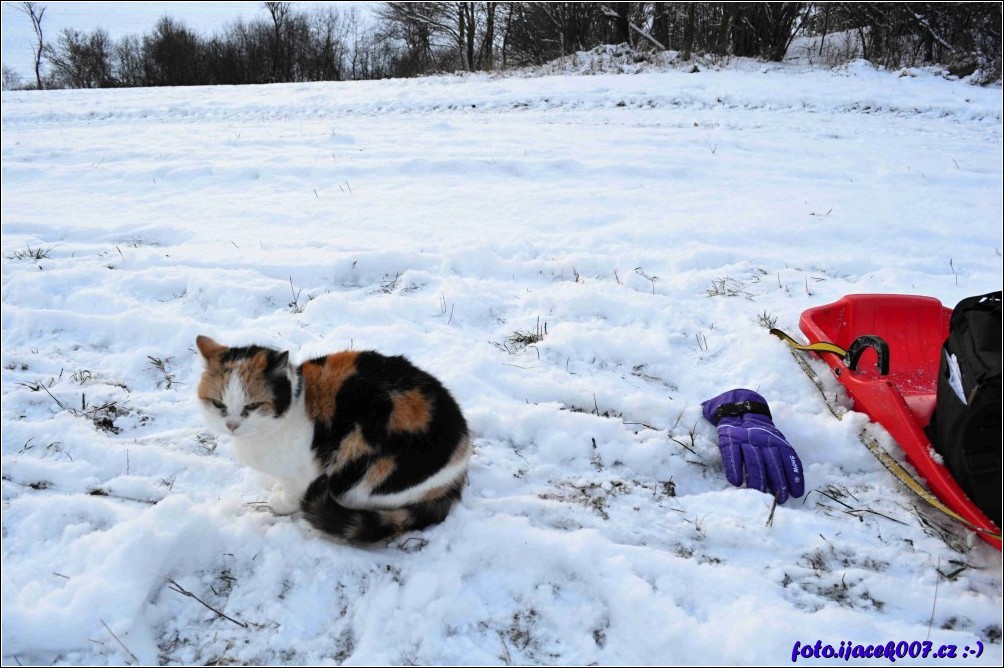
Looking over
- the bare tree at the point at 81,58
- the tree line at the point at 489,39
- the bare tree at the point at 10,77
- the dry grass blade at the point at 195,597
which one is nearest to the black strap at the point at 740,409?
the dry grass blade at the point at 195,597

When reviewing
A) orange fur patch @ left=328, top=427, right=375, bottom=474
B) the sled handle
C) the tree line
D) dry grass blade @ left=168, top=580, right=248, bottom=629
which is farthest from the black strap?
the tree line

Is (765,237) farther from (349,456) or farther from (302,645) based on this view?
(302,645)

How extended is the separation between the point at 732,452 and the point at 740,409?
29 centimetres

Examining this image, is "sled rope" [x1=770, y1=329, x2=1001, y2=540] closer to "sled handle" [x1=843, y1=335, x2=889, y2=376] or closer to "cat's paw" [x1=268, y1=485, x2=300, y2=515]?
"sled handle" [x1=843, y1=335, x2=889, y2=376]

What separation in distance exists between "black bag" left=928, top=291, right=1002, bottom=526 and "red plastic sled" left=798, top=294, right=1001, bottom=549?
90 mm

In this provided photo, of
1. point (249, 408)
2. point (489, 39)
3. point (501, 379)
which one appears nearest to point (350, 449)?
point (249, 408)

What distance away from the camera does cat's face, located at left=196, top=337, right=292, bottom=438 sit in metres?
2.04

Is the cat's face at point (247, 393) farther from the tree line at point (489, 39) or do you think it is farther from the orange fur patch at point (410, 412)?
the tree line at point (489, 39)

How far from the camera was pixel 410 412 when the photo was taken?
6.89 feet

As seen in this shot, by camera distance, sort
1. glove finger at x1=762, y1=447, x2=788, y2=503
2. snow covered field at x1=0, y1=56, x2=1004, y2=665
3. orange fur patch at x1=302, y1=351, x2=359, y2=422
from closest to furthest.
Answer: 1. snow covered field at x1=0, y1=56, x2=1004, y2=665
2. orange fur patch at x1=302, y1=351, x2=359, y2=422
3. glove finger at x1=762, y1=447, x2=788, y2=503

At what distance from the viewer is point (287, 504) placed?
2.25 metres

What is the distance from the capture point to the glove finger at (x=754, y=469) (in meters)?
2.42

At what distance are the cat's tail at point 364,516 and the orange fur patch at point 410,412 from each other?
291 mm

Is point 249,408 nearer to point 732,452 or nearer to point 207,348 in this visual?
point 207,348
